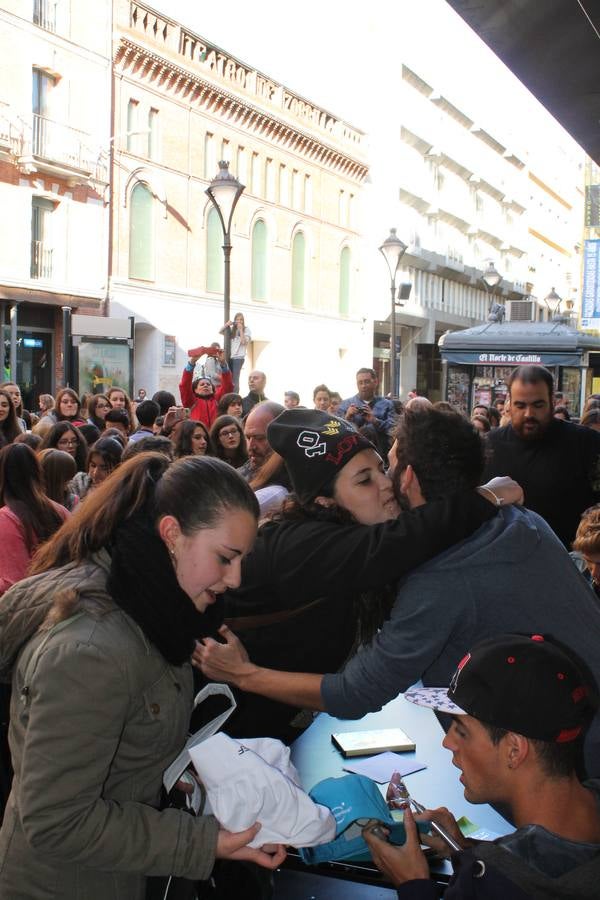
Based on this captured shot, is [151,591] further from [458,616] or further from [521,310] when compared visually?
[521,310]

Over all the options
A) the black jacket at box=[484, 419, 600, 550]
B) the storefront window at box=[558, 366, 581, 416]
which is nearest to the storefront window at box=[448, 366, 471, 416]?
the storefront window at box=[558, 366, 581, 416]

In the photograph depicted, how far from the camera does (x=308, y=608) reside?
2.79 meters

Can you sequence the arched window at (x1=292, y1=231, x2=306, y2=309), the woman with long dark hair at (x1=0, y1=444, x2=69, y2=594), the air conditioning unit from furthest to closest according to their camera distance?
the arched window at (x1=292, y1=231, x2=306, y2=309) → the air conditioning unit → the woman with long dark hair at (x1=0, y1=444, x2=69, y2=594)

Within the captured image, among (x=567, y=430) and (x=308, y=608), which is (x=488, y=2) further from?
(x=308, y=608)

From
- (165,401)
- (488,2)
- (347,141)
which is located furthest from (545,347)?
(347,141)

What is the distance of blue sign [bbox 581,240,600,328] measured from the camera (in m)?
29.3

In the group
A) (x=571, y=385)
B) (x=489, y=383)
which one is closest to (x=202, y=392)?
(x=489, y=383)

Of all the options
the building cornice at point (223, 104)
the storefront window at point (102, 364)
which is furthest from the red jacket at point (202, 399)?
the building cornice at point (223, 104)

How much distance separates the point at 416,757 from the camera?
2.91m

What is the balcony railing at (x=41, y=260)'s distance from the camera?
2475 cm

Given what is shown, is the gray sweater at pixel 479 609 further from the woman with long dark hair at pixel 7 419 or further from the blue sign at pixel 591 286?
the blue sign at pixel 591 286

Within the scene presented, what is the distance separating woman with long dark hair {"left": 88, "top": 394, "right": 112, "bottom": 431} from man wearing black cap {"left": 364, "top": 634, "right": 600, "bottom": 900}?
9.32 metres

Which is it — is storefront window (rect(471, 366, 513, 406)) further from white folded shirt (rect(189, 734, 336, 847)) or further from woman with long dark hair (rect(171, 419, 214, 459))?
white folded shirt (rect(189, 734, 336, 847))

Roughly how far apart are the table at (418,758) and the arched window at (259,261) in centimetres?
3112
